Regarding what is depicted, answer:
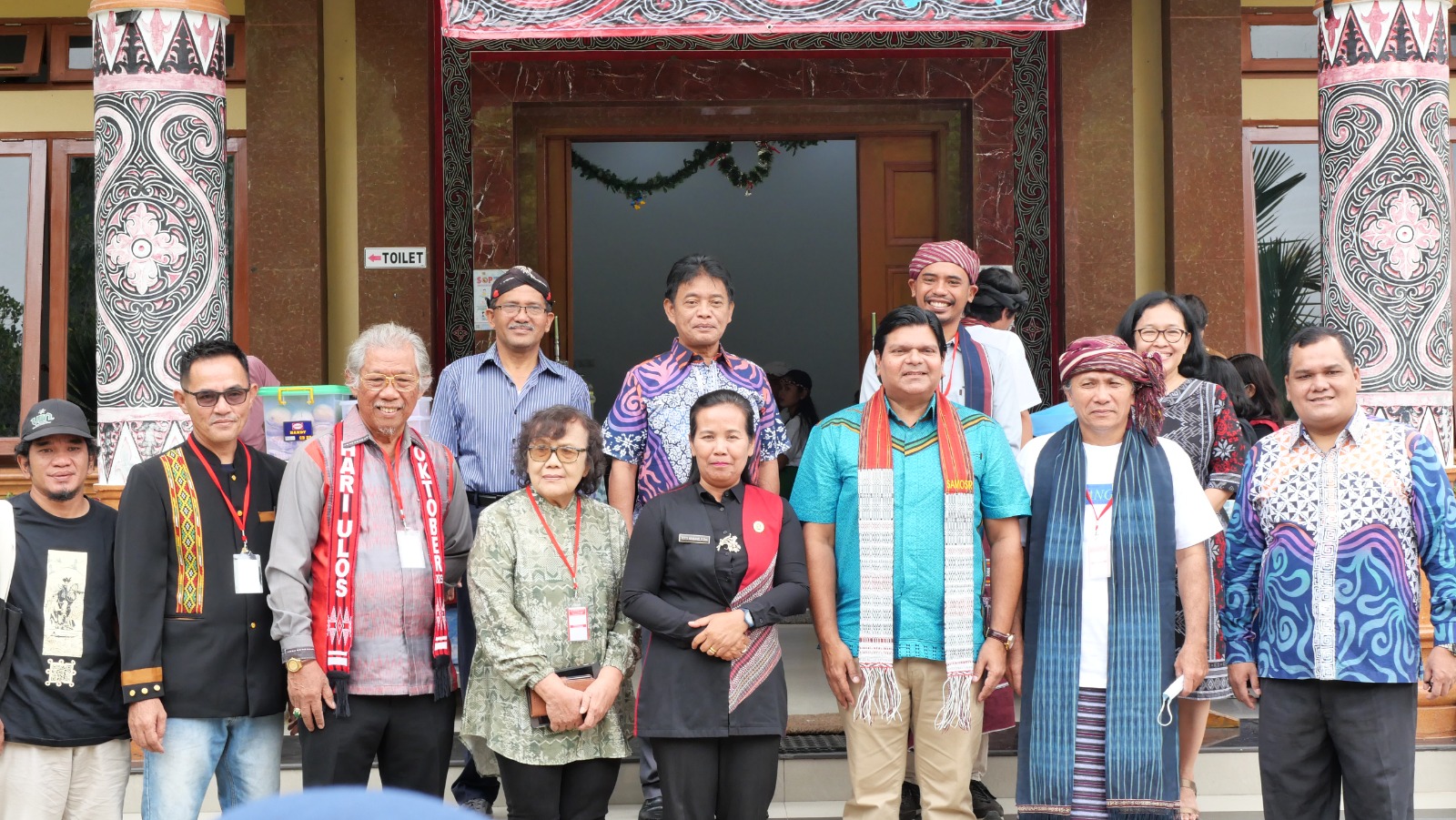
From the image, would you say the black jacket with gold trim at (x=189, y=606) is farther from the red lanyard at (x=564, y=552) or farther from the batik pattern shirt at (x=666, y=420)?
the batik pattern shirt at (x=666, y=420)

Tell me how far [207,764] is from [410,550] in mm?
790

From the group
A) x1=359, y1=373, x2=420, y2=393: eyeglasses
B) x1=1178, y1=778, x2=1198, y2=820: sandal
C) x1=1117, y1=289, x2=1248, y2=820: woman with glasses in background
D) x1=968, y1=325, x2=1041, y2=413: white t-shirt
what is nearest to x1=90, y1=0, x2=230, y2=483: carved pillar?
x1=359, y1=373, x2=420, y2=393: eyeglasses

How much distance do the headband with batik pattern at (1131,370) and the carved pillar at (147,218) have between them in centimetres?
357

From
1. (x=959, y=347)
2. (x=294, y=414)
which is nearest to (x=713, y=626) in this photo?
(x=959, y=347)

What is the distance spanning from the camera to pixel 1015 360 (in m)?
5.16

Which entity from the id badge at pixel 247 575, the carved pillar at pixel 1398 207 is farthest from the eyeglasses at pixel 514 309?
the carved pillar at pixel 1398 207

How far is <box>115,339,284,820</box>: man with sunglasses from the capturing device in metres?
3.77

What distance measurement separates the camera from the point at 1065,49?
7.43 meters

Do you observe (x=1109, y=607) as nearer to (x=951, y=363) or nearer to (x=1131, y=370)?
(x=1131, y=370)

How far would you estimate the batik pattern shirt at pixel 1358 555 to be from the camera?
3893 millimetres

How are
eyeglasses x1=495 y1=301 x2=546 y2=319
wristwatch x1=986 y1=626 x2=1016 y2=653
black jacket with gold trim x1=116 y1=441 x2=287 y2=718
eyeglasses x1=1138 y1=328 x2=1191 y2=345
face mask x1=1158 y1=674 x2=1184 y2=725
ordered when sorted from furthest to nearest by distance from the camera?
eyeglasses x1=495 y1=301 x2=546 y2=319 < eyeglasses x1=1138 y1=328 x2=1191 y2=345 < wristwatch x1=986 y1=626 x2=1016 y2=653 < face mask x1=1158 y1=674 x2=1184 y2=725 < black jacket with gold trim x1=116 y1=441 x2=287 y2=718

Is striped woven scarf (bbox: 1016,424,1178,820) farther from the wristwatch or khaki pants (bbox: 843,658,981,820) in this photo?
khaki pants (bbox: 843,658,981,820)

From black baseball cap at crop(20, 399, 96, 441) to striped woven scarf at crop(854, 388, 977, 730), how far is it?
2.19 metres

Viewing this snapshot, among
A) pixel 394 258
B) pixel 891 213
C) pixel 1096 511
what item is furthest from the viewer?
pixel 891 213
